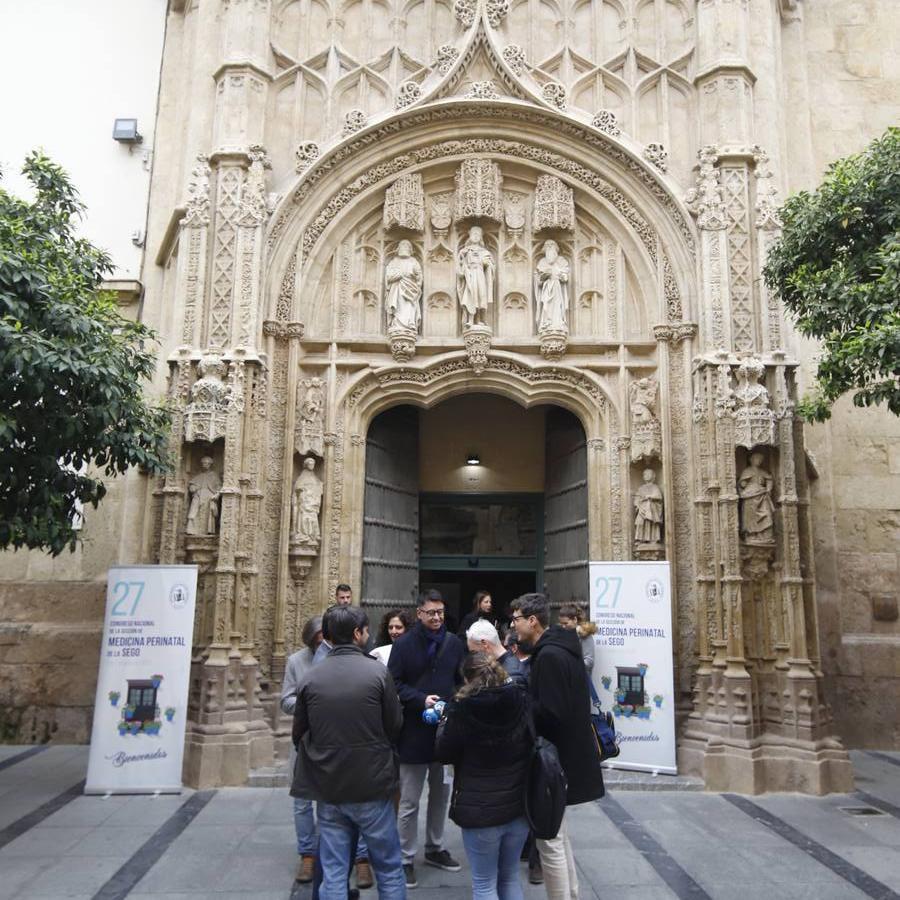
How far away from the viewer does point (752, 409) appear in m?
10.1

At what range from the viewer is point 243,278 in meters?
10.8

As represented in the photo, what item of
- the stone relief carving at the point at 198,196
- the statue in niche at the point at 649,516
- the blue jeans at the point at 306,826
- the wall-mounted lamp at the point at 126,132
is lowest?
the blue jeans at the point at 306,826

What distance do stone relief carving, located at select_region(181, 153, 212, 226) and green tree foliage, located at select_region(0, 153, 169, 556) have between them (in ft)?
6.91

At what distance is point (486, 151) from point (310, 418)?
15.7 ft

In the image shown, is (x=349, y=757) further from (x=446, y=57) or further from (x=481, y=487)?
(x=446, y=57)

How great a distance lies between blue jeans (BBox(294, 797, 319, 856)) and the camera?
236 inches

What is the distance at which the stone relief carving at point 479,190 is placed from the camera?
11906 mm

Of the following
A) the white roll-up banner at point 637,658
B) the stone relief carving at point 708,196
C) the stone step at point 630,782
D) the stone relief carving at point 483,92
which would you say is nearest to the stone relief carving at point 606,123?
the stone relief carving at point 708,196

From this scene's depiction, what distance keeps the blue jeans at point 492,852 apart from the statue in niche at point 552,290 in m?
8.17

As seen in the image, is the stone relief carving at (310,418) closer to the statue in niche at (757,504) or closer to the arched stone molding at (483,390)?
the arched stone molding at (483,390)

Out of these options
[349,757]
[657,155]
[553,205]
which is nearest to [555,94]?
[553,205]

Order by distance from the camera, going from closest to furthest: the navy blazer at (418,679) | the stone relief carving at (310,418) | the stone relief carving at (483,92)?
the navy blazer at (418,679)
the stone relief carving at (310,418)
the stone relief carving at (483,92)

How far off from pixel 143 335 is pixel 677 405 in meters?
6.86

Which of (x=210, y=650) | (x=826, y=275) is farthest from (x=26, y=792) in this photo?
(x=826, y=275)
